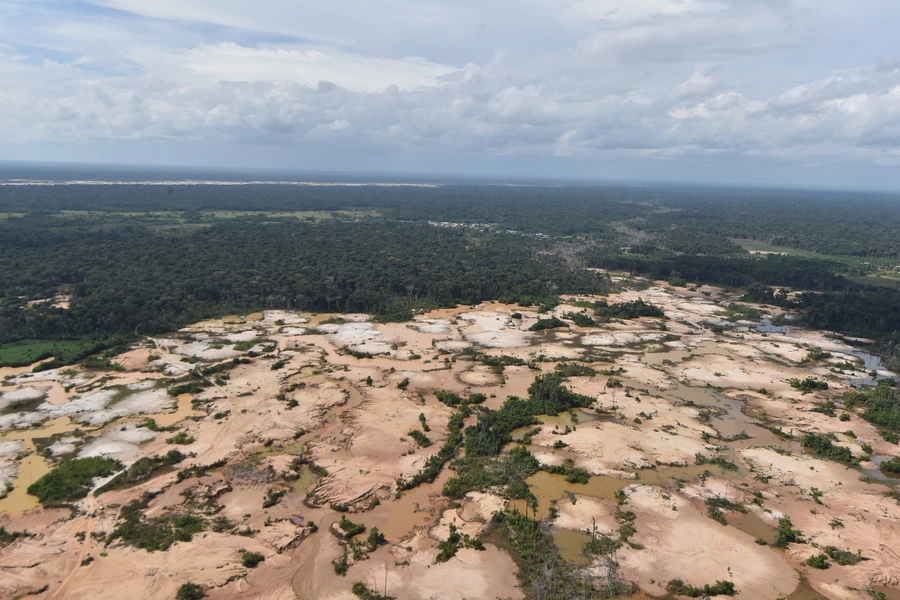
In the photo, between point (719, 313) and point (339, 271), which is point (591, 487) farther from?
point (339, 271)

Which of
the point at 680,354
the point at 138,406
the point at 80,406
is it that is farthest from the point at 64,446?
the point at 680,354

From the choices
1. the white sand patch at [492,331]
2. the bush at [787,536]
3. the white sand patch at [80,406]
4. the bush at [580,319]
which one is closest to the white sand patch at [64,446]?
the white sand patch at [80,406]

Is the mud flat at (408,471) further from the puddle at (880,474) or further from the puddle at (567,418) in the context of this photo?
the puddle at (880,474)

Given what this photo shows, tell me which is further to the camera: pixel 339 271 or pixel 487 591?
pixel 339 271

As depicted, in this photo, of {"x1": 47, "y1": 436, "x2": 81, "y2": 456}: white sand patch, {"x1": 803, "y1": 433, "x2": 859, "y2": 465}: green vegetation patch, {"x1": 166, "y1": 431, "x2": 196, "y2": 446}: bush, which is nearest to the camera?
{"x1": 47, "y1": 436, "x2": 81, "y2": 456}: white sand patch

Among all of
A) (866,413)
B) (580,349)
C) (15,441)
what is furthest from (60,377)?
(866,413)

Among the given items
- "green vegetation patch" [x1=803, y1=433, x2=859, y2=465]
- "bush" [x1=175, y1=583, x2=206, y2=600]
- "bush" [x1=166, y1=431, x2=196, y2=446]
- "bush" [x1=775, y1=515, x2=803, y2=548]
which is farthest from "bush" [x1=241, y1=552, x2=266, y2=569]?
"green vegetation patch" [x1=803, y1=433, x2=859, y2=465]

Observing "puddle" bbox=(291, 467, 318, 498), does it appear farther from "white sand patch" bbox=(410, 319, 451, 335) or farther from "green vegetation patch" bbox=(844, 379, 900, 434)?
"green vegetation patch" bbox=(844, 379, 900, 434)
